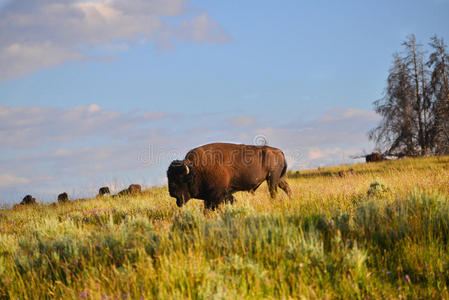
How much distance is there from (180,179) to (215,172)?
1052 mm

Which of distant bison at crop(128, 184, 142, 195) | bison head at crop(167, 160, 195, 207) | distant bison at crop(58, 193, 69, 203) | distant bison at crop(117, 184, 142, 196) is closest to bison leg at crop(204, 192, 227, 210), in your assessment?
bison head at crop(167, 160, 195, 207)

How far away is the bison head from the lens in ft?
33.4

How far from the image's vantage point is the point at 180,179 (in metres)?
10.3

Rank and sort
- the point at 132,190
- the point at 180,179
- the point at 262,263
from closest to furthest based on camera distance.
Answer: the point at 262,263 < the point at 180,179 < the point at 132,190

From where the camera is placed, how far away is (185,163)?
10164 mm

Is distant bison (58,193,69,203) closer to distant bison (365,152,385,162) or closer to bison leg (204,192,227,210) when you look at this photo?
bison leg (204,192,227,210)

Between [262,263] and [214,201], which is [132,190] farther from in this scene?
[262,263]

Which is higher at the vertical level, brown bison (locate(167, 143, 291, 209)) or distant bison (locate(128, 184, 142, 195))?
brown bison (locate(167, 143, 291, 209))

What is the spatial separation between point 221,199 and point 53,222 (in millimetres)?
4510

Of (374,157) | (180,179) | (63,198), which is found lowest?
(63,198)

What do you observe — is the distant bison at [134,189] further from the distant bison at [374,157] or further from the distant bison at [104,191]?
the distant bison at [374,157]

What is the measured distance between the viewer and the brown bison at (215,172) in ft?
33.9

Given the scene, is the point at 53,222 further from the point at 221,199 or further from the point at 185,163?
the point at 221,199

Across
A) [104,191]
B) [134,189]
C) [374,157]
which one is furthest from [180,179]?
[374,157]
